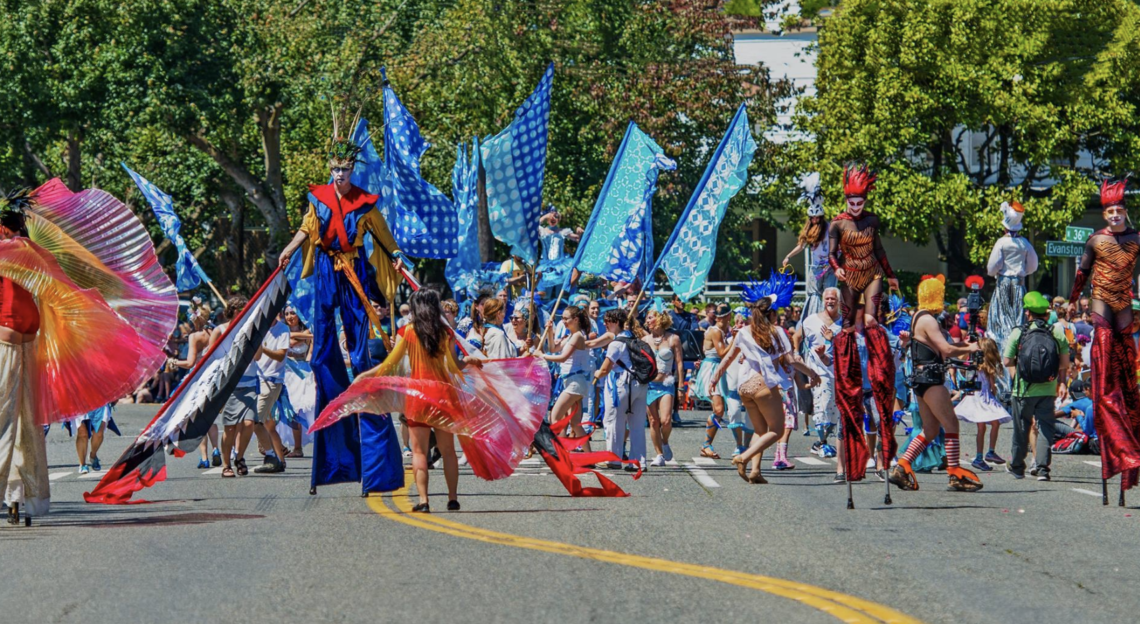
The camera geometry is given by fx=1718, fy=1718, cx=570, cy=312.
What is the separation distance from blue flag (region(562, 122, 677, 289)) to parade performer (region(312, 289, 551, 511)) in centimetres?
587

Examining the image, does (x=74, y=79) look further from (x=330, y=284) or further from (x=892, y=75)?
(x=330, y=284)

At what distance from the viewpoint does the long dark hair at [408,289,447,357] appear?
39.4 feet

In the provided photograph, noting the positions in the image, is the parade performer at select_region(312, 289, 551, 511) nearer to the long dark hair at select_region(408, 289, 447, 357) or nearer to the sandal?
the long dark hair at select_region(408, 289, 447, 357)

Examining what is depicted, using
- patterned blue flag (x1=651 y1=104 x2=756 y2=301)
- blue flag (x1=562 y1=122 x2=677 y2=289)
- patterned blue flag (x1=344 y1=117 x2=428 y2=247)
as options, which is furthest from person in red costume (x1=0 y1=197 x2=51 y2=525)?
blue flag (x1=562 y1=122 x2=677 y2=289)

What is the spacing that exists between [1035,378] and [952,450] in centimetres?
153

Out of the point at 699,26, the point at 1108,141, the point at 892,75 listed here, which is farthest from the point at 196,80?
the point at 1108,141

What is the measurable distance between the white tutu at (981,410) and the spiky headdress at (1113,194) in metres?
3.30

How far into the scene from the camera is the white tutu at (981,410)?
15.8m

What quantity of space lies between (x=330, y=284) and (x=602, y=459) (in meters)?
2.53

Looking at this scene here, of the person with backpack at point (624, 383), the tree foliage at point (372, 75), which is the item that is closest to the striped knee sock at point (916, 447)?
the person with backpack at point (624, 383)

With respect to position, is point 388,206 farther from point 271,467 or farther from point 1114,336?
point 1114,336

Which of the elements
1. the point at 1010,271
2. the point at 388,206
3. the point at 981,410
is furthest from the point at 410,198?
the point at 981,410

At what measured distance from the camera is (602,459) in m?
13.5

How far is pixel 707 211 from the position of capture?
17.7 m
